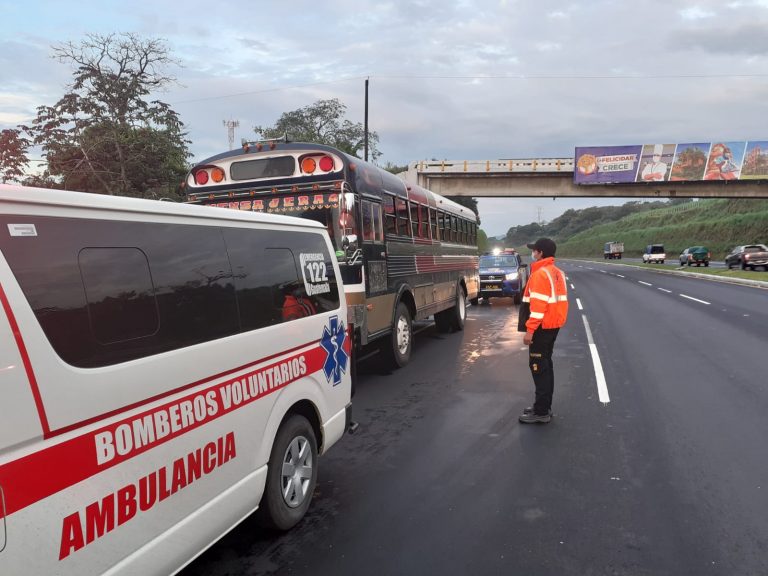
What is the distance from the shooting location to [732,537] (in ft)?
11.5

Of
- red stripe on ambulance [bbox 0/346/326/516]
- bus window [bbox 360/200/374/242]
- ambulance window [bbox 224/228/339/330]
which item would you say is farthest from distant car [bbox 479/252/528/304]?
red stripe on ambulance [bbox 0/346/326/516]

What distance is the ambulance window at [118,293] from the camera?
231 centimetres

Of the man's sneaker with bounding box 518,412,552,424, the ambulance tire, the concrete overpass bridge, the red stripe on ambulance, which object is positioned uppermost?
the concrete overpass bridge

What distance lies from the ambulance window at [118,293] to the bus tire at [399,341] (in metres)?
5.98

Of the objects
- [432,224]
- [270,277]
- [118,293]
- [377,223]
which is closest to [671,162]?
[432,224]

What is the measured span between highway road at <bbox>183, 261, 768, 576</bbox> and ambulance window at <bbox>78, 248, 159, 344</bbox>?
1720 millimetres

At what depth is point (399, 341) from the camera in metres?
8.70

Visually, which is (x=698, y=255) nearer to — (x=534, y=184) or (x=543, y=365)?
(x=534, y=184)

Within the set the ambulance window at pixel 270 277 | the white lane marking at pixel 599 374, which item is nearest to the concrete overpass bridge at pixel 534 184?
the white lane marking at pixel 599 374

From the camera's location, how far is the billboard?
1460 inches

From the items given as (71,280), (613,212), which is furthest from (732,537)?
(613,212)

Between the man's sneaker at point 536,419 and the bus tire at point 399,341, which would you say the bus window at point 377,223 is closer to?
the bus tire at point 399,341

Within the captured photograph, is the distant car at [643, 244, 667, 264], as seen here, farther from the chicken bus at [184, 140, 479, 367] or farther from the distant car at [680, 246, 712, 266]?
the chicken bus at [184, 140, 479, 367]

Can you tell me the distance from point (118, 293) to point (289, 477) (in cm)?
189
